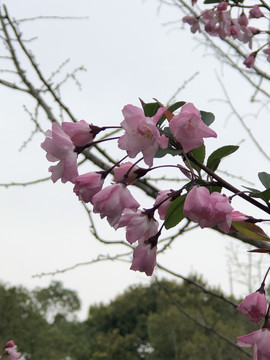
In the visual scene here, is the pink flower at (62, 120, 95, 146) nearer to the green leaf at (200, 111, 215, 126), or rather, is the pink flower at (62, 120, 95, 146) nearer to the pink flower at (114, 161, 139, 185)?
the pink flower at (114, 161, 139, 185)

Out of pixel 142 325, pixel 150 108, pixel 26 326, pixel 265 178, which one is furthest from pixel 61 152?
pixel 142 325

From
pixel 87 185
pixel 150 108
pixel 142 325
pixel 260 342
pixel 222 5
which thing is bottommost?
pixel 260 342

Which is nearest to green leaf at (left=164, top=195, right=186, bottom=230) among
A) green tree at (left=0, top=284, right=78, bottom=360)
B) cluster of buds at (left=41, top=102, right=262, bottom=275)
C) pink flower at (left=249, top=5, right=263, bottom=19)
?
cluster of buds at (left=41, top=102, right=262, bottom=275)

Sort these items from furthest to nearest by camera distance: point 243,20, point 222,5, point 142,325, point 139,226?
point 142,325
point 243,20
point 222,5
point 139,226

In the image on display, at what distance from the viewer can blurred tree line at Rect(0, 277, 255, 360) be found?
59.8ft

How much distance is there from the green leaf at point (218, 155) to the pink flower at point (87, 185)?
199mm

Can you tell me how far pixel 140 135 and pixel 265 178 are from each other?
0.30 m

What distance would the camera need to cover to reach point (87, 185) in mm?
716

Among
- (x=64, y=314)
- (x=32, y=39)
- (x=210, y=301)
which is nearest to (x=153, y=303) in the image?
(x=210, y=301)

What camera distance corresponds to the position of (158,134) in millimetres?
641

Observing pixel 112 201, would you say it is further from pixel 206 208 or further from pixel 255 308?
pixel 255 308

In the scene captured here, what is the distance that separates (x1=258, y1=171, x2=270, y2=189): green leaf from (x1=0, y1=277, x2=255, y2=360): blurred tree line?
14984 mm

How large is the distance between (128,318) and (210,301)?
17.0 ft

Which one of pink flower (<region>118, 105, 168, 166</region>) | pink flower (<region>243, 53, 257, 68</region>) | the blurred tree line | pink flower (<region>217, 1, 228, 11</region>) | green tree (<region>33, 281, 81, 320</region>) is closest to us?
pink flower (<region>118, 105, 168, 166</region>)
